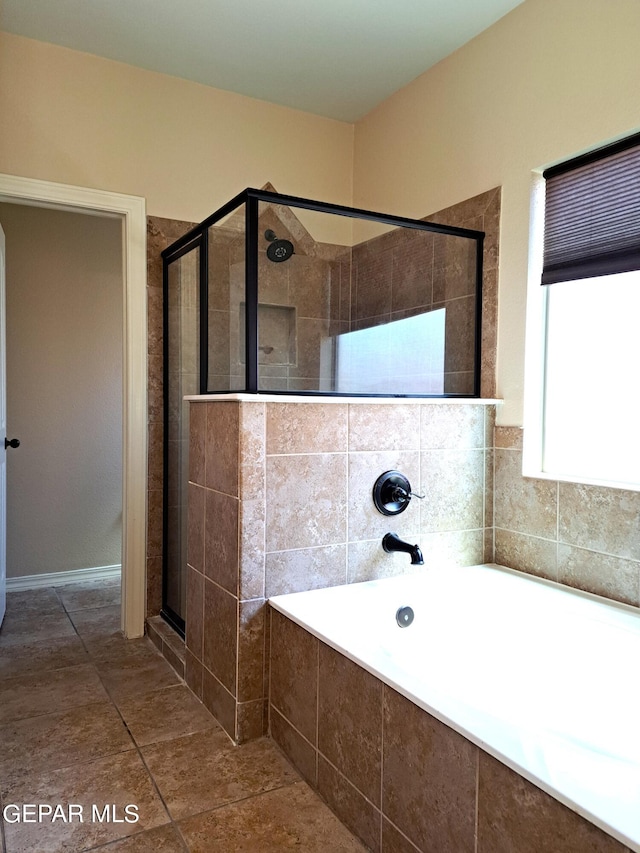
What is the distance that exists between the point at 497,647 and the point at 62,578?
113 inches

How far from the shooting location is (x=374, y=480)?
7.52 ft

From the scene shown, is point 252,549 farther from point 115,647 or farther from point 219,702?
point 115,647

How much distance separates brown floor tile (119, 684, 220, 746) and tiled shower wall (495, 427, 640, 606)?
134cm

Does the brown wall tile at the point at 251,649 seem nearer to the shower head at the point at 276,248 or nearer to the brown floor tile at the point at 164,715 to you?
the brown floor tile at the point at 164,715

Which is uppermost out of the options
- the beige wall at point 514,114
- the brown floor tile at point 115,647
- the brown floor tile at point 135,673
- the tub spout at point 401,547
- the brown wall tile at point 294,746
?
the beige wall at point 514,114

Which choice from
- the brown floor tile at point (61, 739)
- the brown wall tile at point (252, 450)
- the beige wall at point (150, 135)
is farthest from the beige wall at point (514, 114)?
the brown floor tile at point (61, 739)

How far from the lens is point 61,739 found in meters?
2.08

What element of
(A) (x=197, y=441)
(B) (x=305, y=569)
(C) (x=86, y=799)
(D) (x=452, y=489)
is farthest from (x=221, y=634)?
(D) (x=452, y=489)

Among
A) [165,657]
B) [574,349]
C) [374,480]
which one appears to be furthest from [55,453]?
[574,349]

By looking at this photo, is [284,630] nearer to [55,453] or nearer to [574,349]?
[574,349]

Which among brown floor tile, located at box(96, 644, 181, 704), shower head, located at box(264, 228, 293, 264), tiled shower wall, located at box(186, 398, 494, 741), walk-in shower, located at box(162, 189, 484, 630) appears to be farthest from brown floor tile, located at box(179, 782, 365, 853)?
shower head, located at box(264, 228, 293, 264)

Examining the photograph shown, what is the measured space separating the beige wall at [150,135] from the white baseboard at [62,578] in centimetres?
234

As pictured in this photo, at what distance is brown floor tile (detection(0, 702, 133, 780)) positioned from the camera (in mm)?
1946

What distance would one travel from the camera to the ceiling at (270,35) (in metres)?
2.50
